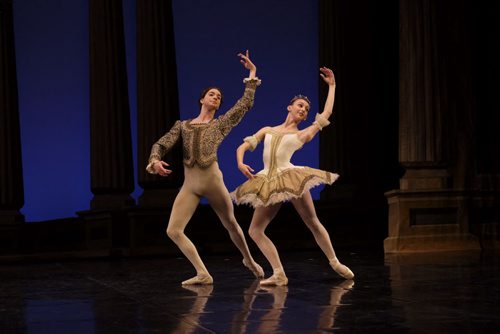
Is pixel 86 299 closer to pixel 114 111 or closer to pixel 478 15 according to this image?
pixel 478 15

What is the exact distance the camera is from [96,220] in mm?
20281

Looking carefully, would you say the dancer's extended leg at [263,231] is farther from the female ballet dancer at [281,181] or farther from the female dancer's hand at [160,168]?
the female dancer's hand at [160,168]

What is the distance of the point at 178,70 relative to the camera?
25.3m

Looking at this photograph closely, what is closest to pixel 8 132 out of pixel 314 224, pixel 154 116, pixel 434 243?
pixel 154 116

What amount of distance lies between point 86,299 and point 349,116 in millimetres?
11763

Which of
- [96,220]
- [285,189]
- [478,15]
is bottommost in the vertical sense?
[96,220]

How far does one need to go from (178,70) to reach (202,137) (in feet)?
50.3

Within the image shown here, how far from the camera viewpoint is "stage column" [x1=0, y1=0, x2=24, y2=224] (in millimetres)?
20984

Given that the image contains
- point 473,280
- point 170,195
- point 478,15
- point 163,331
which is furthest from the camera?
point 170,195

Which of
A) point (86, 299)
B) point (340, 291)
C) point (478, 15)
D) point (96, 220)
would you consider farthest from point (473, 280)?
point (96, 220)

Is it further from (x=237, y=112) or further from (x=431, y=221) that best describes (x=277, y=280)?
(x=431, y=221)

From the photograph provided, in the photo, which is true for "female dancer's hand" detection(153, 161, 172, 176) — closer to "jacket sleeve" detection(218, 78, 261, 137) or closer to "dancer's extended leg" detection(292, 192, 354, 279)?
"jacket sleeve" detection(218, 78, 261, 137)

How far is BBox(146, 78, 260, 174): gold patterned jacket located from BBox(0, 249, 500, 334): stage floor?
1.34m

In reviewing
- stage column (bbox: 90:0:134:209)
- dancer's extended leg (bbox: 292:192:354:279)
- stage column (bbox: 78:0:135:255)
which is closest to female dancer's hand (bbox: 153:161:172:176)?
dancer's extended leg (bbox: 292:192:354:279)
